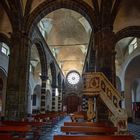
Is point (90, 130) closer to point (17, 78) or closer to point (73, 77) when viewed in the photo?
point (17, 78)

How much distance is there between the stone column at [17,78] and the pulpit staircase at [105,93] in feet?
17.0

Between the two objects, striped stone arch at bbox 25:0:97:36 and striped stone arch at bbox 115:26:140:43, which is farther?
striped stone arch at bbox 115:26:140:43

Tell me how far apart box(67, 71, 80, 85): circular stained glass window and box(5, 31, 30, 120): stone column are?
2443 cm

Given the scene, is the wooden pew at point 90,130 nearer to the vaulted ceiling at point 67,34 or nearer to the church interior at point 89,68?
the church interior at point 89,68

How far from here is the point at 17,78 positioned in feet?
39.0

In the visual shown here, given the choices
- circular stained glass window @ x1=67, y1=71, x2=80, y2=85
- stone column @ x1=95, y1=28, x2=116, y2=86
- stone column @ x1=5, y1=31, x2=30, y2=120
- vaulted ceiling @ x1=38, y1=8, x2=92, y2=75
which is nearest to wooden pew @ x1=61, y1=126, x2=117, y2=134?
stone column @ x1=95, y1=28, x2=116, y2=86

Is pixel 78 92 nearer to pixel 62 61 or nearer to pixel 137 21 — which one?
pixel 62 61

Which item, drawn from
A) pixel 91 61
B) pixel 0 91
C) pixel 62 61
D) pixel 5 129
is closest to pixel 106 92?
pixel 5 129

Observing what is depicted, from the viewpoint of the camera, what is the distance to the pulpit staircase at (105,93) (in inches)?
300

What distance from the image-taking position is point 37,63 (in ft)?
94.2

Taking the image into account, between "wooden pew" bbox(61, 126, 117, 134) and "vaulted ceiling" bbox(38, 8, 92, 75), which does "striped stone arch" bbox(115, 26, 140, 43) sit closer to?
"wooden pew" bbox(61, 126, 117, 134)

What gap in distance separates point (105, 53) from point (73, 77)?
84.5ft

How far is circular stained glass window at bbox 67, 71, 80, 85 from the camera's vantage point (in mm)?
36781

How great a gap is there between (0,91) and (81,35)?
13.8m
